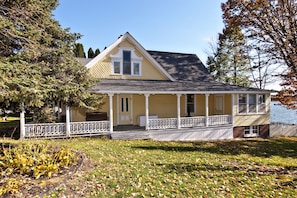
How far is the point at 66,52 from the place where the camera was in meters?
8.72

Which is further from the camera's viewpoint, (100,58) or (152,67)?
(152,67)

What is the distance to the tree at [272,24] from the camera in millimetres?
13102

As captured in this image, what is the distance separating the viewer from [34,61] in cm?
756

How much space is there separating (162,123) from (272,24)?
10.3 m

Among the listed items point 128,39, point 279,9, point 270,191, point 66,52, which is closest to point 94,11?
point 128,39

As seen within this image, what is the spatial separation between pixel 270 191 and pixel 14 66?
7.85m

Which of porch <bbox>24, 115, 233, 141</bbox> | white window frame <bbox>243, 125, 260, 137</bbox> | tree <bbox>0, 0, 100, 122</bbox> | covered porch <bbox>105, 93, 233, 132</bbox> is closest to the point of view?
tree <bbox>0, 0, 100, 122</bbox>

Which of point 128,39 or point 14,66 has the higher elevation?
point 128,39

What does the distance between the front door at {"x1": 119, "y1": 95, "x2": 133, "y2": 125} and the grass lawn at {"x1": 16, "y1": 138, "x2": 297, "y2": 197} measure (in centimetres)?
540

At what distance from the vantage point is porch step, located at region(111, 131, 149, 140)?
11628mm

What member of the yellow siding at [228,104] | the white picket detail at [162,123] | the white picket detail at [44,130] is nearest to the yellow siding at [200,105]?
the yellow siding at [228,104]

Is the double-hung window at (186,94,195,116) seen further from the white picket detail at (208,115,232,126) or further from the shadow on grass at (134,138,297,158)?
the shadow on grass at (134,138,297,158)

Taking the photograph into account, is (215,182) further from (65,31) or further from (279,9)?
(279,9)

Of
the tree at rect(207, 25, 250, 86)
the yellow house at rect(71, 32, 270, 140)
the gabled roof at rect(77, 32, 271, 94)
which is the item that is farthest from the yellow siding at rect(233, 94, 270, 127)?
the tree at rect(207, 25, 250, 86)
